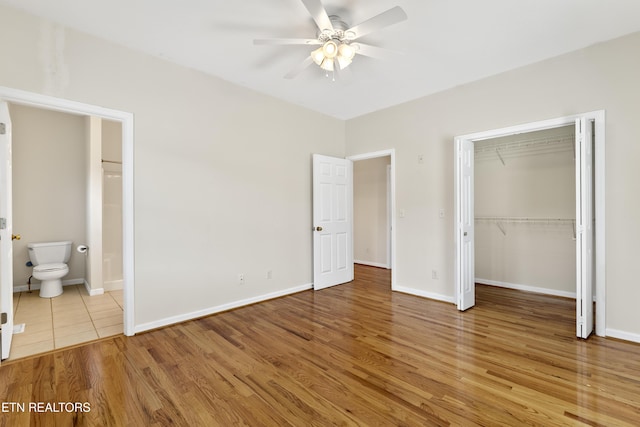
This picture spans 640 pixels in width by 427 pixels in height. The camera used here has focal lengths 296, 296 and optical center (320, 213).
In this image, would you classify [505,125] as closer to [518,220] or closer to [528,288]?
[518,220]

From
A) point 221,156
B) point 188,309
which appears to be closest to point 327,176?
point 221,156

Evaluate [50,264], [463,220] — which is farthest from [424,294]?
[50,264]

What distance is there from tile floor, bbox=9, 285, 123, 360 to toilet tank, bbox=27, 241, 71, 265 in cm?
48

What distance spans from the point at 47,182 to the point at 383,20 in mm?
5456

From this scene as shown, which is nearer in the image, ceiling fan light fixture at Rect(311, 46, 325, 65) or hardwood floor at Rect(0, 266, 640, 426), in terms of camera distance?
hardwood floor at Rect(0, 266, 640, 426)

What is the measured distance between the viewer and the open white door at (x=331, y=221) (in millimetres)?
4570

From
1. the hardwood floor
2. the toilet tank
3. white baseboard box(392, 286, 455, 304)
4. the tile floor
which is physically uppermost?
the toilet tank

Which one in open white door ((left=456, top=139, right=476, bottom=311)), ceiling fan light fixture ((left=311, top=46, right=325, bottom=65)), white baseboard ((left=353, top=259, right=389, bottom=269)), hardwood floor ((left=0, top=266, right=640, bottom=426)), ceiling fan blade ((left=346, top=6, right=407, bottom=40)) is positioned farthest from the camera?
white baseboard ((left=353, top=259, right=389, bottom=269))

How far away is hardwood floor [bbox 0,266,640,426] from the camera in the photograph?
179cm

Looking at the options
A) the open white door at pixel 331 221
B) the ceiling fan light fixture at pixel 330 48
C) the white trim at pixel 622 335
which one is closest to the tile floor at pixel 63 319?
the open white door at pixel 331 221

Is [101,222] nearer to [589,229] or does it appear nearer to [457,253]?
[457,253]

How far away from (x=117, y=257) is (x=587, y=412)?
556 centimetres

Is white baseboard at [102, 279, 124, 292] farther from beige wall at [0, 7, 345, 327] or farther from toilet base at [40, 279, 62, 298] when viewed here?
beige wall at [0, 7, 345, 327]

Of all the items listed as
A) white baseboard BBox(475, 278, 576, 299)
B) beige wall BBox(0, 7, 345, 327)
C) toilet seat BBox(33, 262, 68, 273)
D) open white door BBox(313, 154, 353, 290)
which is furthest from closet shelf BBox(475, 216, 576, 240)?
toilet seat BBox(33, 262, 68, 273)
